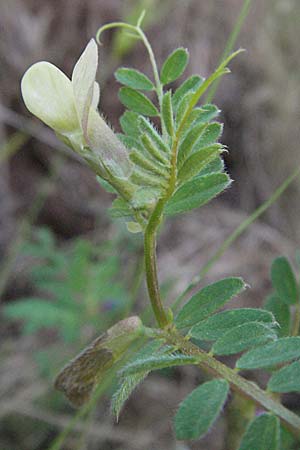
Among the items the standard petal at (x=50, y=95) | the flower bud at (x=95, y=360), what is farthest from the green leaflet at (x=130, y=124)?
the flower bud at (x=95, y=360)

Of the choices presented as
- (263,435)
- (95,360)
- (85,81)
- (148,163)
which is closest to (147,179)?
(148,163)

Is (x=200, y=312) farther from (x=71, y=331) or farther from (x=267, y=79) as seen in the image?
(x=267, y=79)

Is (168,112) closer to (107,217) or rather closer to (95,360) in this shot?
(95,360)

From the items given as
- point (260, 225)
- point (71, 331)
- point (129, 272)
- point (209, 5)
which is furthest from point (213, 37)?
point (71, 331)

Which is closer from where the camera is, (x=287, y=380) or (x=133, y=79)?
(x=287, y=380)

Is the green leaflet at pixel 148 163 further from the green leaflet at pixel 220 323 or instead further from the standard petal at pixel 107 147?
the green leaflet at pixel 220 323

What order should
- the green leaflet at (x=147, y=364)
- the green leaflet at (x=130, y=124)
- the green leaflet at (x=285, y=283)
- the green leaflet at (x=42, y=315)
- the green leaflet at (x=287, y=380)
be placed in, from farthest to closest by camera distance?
the green leaflet at (x=42, y=315) < the green leaflet at (x=285, y=283) < the green leaflet at (x=130, y=124) < the green leaflet at (x=287, y=380) < the green leaflet at (x=147, y=364)

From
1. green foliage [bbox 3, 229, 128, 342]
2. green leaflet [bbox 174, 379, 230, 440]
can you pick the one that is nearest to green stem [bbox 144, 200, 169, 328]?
green leaflet [bbox 174, 379, 230, 440]
